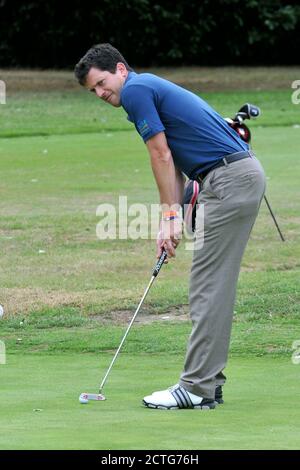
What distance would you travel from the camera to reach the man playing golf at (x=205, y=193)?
627cm

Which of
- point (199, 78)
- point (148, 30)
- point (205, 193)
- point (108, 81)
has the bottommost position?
point (199, 78)

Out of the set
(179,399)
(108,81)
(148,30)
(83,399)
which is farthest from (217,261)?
(148,30)

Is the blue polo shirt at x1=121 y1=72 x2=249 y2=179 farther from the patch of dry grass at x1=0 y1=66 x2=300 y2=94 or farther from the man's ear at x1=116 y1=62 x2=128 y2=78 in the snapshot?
the patch of dry grass at x1=0 y1=66 x2=300 y2=94

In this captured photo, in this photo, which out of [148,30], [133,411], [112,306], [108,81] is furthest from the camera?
[148,30]

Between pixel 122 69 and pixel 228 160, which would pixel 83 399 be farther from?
pixel 122 69

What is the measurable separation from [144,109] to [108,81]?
32 cm

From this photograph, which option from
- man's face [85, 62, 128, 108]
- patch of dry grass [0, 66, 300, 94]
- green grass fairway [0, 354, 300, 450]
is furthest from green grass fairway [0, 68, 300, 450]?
patch of dry grass [0, 66, 300, 94]

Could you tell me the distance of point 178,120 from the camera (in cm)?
631

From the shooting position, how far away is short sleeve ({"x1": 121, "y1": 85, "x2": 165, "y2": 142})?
6.21 m

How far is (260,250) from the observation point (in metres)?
13.0

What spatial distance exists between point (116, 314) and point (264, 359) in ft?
7.79

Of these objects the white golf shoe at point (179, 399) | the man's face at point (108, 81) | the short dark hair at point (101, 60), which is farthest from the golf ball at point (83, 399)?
the short dark hair at point (101, 60)

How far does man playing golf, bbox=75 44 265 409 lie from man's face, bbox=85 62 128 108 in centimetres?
5

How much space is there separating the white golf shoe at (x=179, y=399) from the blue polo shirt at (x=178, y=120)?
1.13m
